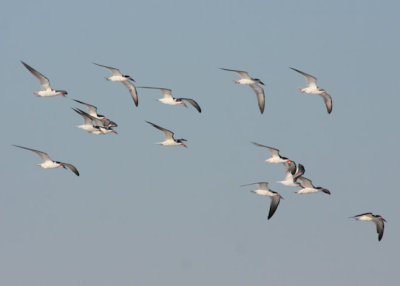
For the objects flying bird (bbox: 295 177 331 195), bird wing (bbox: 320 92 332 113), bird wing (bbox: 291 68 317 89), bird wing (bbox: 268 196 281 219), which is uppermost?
→ bird wing (bbox: 291 68 317 89)

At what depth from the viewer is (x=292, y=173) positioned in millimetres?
45438

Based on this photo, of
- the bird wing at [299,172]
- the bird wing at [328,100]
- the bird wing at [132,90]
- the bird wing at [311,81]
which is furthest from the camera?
the bird wing at [328,100]

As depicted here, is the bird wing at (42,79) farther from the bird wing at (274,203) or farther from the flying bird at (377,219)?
the flying bird at (377,219)

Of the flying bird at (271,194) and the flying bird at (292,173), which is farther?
the flying bird at (271,194)

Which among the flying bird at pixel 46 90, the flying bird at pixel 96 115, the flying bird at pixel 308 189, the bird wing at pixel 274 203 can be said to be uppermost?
the flying bird at pixel 46 90

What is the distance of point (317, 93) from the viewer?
1892 inches

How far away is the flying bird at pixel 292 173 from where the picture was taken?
144 ft

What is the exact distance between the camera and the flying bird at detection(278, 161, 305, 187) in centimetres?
4397

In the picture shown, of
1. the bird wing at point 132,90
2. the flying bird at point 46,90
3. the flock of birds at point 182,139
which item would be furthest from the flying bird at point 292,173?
the flying bird at point 46,90

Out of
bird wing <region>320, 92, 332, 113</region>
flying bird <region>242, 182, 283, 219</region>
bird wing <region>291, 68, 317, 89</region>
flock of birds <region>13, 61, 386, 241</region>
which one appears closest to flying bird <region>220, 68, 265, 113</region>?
flock of birds <region>13, 61, 386, 241</region>

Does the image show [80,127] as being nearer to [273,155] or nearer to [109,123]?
[109,123]

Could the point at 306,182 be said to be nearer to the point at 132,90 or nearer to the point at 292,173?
the point at 292,173

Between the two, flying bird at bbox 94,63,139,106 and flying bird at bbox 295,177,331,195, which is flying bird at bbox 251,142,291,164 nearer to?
flying bird at bbox 295,177,331,195

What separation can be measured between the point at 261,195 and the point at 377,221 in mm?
6573
